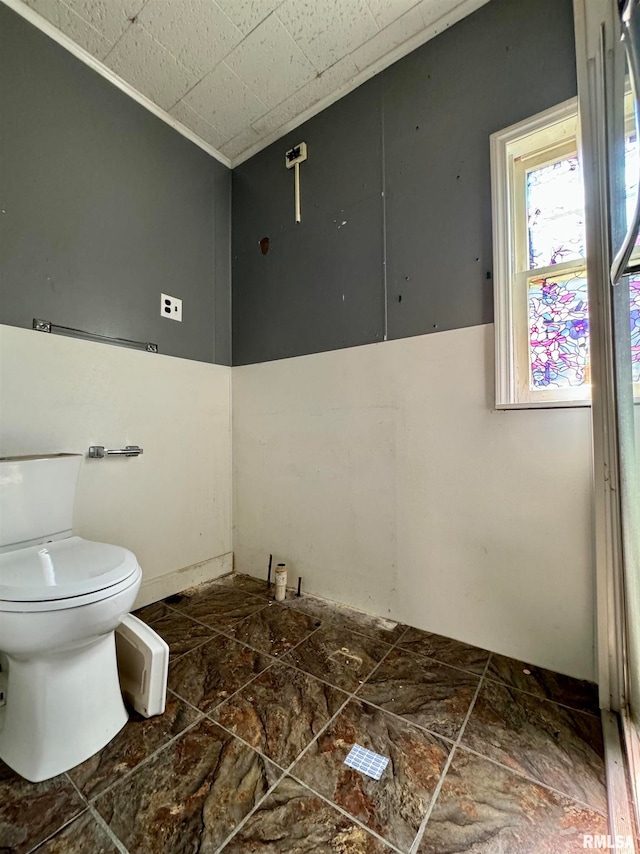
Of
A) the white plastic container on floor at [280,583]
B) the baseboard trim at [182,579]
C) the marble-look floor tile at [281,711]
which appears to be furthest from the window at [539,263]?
the baseboard trim at [182,579]

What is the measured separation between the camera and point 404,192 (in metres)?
1.67

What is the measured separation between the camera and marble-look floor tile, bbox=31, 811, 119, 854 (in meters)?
0.77

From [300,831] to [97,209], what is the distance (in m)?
2.42

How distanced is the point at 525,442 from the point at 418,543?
0.63 meters

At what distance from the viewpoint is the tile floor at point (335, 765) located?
80 cm

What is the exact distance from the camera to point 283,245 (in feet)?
6.92

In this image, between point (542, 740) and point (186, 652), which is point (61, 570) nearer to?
point (186, 652)

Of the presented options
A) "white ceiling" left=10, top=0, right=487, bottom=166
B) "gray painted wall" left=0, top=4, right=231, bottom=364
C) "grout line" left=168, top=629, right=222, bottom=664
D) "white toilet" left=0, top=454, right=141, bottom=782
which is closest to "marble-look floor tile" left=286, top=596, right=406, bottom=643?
"grout line" left=168, top=629, right=222, bottom=664

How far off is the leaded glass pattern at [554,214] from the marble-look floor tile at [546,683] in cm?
156

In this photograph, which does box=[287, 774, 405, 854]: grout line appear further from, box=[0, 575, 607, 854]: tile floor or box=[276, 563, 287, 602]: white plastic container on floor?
box=[276, 563, 287, 602]: white plastic container on floor

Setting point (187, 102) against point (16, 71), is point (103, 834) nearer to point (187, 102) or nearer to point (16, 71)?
point (16, 71)

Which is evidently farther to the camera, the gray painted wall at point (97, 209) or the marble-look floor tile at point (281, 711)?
the gray painted wall at point (97, 209)

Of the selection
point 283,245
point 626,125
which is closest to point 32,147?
point 283,245

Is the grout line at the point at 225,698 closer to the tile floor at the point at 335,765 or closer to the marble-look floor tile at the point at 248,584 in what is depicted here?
the tile floor at the point at 335,765
